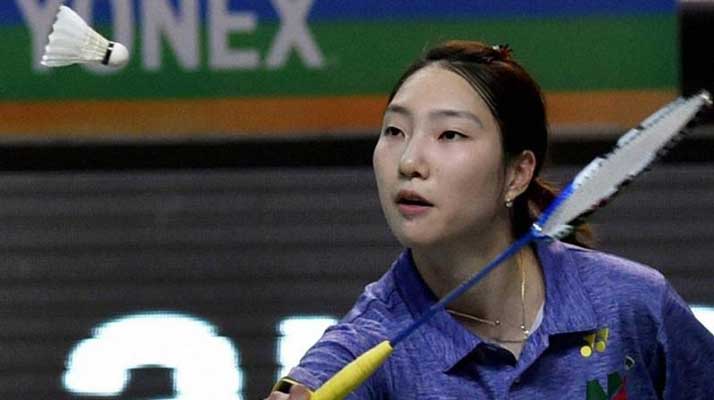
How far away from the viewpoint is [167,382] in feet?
19.2

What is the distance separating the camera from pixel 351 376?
3643mm

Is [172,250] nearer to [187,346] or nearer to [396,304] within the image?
[187,346]

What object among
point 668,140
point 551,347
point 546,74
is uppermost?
point 546,74

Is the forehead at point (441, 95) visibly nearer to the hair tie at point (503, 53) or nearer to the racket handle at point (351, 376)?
the hair tie at point (503, 53)

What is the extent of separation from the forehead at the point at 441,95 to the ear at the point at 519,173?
122mm

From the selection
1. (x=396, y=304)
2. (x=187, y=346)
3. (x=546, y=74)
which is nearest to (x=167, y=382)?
(x=187, y=346)

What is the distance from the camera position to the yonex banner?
569 cm

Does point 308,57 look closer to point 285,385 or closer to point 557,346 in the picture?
point 557,346

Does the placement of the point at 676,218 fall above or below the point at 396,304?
above

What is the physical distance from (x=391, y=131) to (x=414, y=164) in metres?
0.10

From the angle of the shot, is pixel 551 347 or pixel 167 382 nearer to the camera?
pixel 551 347

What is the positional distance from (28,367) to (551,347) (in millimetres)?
2321

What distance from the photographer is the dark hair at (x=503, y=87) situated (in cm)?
392

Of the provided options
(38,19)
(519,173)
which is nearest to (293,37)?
(38,19)
